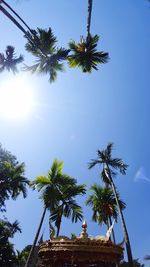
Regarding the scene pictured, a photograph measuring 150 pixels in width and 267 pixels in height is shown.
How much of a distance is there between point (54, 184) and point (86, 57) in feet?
39.7

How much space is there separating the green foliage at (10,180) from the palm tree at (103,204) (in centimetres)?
1007

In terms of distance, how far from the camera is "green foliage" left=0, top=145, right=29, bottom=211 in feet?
103

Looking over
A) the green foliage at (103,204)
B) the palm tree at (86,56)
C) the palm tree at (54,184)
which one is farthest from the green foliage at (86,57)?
the green foliage at (103,204)

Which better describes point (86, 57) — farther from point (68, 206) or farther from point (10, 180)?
point (10, 180)

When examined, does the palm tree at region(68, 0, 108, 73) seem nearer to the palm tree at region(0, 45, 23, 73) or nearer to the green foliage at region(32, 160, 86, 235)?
the palm tree at region(0, 45, 23, 73)

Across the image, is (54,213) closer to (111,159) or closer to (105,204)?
(105,204)

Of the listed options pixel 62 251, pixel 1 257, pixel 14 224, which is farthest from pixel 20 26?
pixel 14 224

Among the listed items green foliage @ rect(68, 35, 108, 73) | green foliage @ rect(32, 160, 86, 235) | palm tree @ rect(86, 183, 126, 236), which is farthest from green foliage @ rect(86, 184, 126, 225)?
green foliage @ rect(68, 35, 108, 73)

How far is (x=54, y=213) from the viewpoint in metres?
21.0

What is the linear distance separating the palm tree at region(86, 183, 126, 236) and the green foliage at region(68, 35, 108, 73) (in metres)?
16.5

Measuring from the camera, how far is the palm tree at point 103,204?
86.2 feet

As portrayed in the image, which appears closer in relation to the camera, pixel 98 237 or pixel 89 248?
pixel 89 248

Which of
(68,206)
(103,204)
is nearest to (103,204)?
(103,204)

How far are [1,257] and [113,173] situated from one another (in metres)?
14.9
